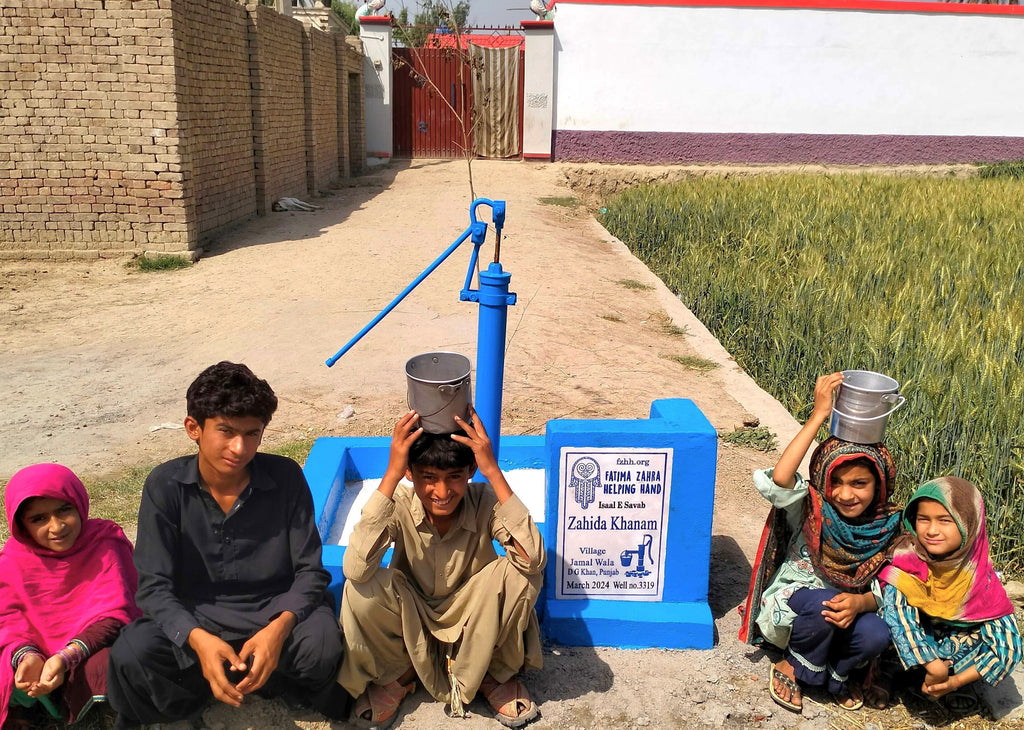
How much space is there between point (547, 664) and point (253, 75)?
1001 cm

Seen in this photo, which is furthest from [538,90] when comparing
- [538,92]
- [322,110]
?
[322,110]

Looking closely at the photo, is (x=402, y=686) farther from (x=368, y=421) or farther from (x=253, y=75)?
(x=253, y=75)

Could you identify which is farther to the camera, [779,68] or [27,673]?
[779,68]

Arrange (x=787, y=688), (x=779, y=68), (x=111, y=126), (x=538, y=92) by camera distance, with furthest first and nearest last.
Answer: (x=779, y=68) → (x=538, y=92) → (x=111, y=126) → (x=787, y=688)

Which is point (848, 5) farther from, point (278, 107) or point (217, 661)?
point (217, 661)

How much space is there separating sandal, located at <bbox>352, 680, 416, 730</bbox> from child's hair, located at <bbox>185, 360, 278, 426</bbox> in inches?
33.3

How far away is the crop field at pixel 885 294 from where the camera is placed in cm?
379

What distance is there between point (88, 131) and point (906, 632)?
8.76m

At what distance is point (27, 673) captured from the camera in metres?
2.29

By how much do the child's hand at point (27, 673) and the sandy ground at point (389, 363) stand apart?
0.50 metres

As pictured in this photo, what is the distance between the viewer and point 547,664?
2756mm

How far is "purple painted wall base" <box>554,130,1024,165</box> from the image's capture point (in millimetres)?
17141

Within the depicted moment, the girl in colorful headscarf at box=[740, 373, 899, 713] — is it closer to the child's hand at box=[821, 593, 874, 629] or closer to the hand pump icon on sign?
the child's hand at box=[821, 593, 874, 629]

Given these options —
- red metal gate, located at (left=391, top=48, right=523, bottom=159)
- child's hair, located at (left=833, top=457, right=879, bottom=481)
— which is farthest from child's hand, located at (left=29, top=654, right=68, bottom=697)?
red metal gate, located at (left=391, top=48, right=523, bottom=159)
